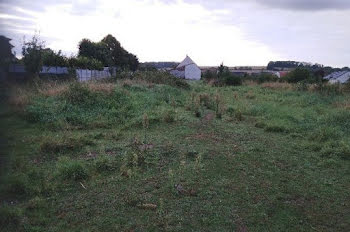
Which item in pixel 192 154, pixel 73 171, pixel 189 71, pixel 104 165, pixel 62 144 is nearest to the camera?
pixel 73 171

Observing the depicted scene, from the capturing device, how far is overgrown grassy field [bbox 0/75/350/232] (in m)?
3.68

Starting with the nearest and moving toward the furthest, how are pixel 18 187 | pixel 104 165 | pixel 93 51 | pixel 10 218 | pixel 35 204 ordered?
pixel 10 218 → pixel 35 204 → pixel 18 187 → pixel 104 165 → pixel 93 51

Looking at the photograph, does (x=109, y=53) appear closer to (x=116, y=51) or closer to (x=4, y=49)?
(x=116, y=51)

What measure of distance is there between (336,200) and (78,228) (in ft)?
10.5

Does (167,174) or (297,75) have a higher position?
(297,75)

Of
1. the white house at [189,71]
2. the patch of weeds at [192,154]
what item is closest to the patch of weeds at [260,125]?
the patch of weeds at [192,154]

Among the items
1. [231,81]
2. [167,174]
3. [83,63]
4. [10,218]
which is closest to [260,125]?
[167,174]

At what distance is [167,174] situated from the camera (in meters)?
5.05

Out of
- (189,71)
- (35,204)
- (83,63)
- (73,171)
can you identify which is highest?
(83,63)

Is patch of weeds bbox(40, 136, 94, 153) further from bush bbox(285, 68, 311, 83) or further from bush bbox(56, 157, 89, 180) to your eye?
bush bbox(285, 68, 311, 83)

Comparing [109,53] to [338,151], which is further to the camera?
[109,53]

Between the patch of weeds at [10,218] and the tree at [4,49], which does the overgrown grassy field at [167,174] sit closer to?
the patch of weeds at [10,218]

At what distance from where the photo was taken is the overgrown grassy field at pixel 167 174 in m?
3.68

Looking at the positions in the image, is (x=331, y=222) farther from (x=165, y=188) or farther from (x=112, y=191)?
(x=112, y=191)
